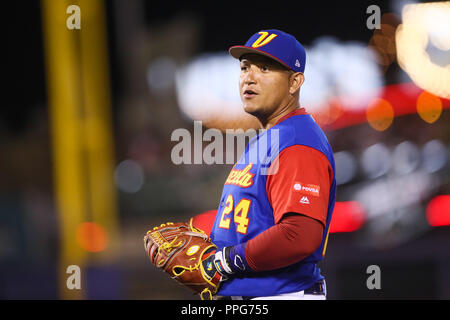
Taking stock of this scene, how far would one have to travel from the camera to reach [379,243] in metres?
7.90

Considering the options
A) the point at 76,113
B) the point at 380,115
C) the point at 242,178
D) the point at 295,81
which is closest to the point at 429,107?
the point at 380,115

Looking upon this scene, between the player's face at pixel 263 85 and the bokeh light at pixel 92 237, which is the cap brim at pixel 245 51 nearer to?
the player's face at pixel 263 85

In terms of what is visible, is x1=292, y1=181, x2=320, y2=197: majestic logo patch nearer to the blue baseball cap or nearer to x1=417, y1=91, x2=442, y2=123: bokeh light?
the blue baseball cap

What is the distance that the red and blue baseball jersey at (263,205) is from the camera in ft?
6.30

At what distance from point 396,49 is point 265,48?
7726 millimetres

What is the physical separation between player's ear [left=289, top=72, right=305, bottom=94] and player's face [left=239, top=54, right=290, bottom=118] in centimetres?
1

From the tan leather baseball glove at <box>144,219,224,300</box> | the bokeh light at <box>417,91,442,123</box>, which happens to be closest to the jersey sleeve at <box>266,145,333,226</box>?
the tan leather baseball glove at <box>144,219,224,300</box>

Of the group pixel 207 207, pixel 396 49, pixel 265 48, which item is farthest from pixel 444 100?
pixel 265 48

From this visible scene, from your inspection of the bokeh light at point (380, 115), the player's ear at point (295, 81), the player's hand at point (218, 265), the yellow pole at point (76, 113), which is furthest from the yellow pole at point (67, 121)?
the player's ear at point (295, 81)

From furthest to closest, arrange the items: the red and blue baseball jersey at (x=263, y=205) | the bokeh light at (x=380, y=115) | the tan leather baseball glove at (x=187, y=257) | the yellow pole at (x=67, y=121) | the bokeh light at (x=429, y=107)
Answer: the bokeh light at (x=429, y=107) → the bokeh light at (x=380, y=115) → the yellow pole at (x=67, y=121) → the tan leather baseball glove at (x=187, y=257) → the red and blue baseball jersey at (x=263, y=205)

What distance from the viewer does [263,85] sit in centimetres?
203

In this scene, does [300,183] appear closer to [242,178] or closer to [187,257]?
[242,178]

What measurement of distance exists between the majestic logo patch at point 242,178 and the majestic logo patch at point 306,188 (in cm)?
21
